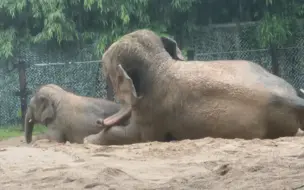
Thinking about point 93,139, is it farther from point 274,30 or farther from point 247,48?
point 247,48

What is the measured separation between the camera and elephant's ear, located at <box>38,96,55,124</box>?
1230 cm

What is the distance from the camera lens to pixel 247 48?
19344 millimetres

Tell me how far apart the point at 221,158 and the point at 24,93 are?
11048 millimetres

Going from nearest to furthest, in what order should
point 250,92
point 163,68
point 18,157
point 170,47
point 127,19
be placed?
1. point 18,157
2. point 250,92
3. point 163,68
4. point 170,47
5. point 127,19

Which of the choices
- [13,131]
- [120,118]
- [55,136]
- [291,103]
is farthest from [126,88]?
[13,131]

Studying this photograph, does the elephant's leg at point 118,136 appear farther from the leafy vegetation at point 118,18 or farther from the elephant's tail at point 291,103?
the leafy vegetation at point 118,18

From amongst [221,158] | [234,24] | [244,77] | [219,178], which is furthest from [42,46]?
[219,178]

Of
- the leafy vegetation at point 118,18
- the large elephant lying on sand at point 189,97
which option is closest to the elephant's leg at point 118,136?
the large elephant lying on sand at point 189,97

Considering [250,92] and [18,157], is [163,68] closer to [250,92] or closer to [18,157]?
[250,92]

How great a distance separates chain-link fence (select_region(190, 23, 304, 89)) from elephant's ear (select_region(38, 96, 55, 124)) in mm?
Result: 6129

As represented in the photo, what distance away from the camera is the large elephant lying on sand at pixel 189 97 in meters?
8.84

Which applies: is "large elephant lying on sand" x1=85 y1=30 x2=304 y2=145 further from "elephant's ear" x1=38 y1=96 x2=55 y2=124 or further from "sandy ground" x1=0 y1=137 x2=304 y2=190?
"elephant's ear" x1=38 y1=96 x2=55 y2=124

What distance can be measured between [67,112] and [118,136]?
1.90m

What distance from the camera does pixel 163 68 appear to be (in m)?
9.86
